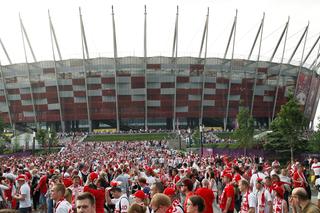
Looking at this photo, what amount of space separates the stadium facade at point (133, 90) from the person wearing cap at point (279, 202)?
83964 mm

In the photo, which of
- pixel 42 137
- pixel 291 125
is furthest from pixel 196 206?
pixel 42 137

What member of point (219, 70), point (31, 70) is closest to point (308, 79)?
point (219, 70)

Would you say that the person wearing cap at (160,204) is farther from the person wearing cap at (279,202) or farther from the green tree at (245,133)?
the green tree at (245,133)

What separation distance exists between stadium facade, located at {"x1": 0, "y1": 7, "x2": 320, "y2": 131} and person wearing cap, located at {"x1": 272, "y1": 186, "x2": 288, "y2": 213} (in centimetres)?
8396

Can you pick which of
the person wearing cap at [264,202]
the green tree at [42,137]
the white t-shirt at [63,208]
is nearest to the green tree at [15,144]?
the green tree at [42,137]

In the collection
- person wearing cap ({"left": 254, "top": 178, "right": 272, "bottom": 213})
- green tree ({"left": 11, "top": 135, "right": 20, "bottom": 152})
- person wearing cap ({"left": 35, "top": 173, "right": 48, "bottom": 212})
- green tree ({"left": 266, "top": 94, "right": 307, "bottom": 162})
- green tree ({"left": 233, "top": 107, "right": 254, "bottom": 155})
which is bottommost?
green tree ({"left": 11, "top": 135, "right": 20, "bottom": 152})

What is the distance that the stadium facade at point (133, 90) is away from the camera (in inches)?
3804

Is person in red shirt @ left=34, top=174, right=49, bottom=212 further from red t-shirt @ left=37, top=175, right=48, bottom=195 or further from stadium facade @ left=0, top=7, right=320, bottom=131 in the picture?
stadium facade @ left=0, top=7, right=320, bottom=131

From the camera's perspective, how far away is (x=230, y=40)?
83938 millimetres

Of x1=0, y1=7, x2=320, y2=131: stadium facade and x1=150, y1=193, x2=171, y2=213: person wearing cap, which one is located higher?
x1=150, y1=193, x2=171, y2=213: person wearing cap

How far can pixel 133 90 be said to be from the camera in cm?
9700

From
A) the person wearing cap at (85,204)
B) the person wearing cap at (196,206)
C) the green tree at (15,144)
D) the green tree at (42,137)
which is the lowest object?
the green tree at (15,144)

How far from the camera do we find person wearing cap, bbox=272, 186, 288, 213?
34.8 ft

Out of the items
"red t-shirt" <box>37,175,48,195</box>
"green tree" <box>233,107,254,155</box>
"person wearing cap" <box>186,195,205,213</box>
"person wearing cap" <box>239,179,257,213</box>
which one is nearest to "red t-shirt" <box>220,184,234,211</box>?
"person wearing cap" <box>239,179,257,213</box>
